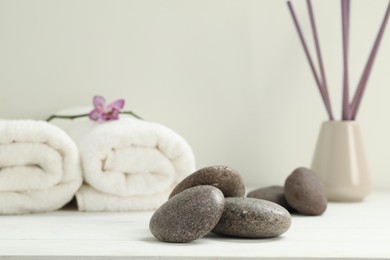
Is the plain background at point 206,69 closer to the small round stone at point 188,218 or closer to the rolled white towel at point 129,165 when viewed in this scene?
the rolled white towel at point 129,165

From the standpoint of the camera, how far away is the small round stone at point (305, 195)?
135cm

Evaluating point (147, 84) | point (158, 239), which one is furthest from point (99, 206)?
point (147, 84)

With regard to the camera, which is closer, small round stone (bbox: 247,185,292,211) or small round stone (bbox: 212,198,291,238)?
small round stone (bbox: 212,198,291,238)

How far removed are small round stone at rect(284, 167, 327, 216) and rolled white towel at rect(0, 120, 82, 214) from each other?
432 mm

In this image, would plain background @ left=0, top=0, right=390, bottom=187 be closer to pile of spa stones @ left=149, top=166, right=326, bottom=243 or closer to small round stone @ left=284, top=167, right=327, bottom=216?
small round stone @ left=284, top=167, right=327, bottom=216

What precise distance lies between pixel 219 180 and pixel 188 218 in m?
0.17

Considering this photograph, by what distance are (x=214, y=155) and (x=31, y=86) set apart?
0.52 meters

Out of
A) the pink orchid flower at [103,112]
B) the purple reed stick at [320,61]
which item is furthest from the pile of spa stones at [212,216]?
the purple reed stick at [320,61]

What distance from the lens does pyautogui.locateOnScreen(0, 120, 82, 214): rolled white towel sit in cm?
131

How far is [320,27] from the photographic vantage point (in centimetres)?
185

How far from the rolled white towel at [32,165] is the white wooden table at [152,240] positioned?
32 mm

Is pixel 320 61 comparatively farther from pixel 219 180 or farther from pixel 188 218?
pixel 188 218

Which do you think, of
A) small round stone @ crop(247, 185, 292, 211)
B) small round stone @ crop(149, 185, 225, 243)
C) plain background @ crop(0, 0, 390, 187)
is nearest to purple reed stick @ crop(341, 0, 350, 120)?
plain background @ crop(0, 0, 390, 187)

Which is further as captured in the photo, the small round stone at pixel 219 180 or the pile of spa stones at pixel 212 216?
the small round stone at pixel 219 180
